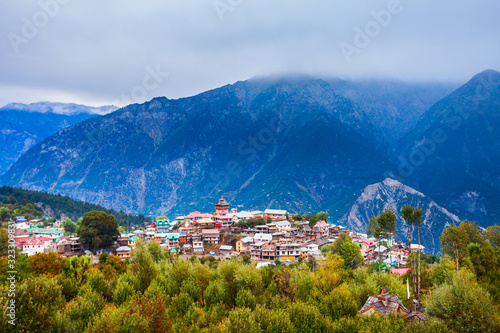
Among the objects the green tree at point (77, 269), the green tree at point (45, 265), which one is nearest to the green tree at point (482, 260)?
the green tree at point (77, 269)

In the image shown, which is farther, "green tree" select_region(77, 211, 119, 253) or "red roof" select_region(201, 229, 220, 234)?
"red roof" select_region(201, 229, 220, 234)

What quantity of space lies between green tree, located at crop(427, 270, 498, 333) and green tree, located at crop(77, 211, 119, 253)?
Result: 66349 mm

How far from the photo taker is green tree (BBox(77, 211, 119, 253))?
73.8 m

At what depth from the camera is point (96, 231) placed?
7431 cm

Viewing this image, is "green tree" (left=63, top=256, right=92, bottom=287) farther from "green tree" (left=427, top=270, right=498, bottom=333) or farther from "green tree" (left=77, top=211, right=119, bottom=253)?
"green tree" (left=427, top=270, right=498, bottom=333)

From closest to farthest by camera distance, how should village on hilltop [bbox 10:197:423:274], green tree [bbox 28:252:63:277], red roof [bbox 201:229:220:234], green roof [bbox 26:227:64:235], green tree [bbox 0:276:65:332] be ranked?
1. green tree [bbox 0:276:65:332]
2. green tree [bbox 28:252:63:277]
3. village on hilltop [bbox 10:197:423:274]
4. red roof [bbox 201:229:220:234]
5. green roof [bbox 26:227:64:235]

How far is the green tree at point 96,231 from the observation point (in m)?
73.8

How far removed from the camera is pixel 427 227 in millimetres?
171500

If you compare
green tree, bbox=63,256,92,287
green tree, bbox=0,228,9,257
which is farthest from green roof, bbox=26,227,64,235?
green tree, bbox=63,256,92,287

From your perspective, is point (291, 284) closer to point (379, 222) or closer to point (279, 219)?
point (379, 222)

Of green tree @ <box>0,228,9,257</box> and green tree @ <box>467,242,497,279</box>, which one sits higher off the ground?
green tree @ <box>0,228,9,257</box>

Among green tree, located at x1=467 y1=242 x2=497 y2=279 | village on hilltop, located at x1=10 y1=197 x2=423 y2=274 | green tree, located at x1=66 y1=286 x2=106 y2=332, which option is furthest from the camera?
village on hilltop, located at x1=10 y1=197 x2=423 y2=274

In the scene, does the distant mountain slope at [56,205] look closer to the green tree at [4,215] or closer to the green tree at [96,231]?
the green tree at [4,215]

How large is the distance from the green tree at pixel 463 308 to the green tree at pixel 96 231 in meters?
66.3
